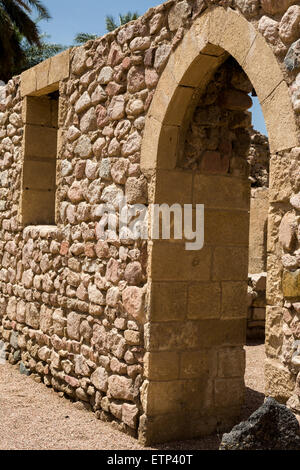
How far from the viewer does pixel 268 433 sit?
2.46m

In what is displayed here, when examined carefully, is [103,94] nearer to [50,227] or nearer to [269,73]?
[50,227]

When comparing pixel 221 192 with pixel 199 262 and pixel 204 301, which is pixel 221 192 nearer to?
pixel 199 262

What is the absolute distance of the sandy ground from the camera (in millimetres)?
4094

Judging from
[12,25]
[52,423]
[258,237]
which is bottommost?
[52,423]

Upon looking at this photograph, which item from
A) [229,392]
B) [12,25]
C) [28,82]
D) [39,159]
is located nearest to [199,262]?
[229,392]

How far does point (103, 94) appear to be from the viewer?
4.68 meters

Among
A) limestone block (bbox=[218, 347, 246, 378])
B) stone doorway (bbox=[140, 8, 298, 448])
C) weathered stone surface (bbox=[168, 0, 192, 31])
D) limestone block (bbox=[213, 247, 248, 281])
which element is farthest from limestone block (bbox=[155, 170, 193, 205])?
limestone block (bbox=[218, 347, 246, 378])

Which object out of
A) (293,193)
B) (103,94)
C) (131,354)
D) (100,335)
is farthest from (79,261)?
(293,193)

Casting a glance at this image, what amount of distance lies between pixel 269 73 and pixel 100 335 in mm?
2528

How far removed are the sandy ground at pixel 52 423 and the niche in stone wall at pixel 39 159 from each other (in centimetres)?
169

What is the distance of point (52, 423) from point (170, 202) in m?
1.94

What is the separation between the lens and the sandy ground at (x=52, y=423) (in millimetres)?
4094

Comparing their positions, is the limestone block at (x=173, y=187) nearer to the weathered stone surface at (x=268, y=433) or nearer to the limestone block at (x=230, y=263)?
the limestone block at (x=230, y=263)

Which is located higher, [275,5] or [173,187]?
[275,5]
